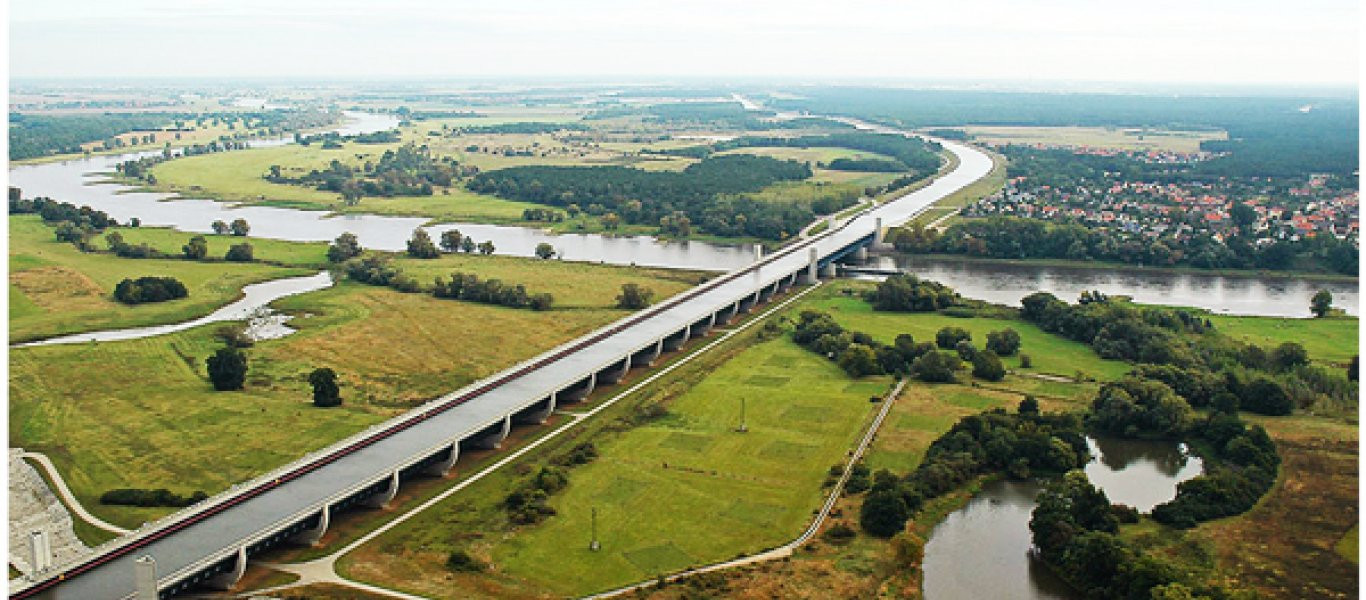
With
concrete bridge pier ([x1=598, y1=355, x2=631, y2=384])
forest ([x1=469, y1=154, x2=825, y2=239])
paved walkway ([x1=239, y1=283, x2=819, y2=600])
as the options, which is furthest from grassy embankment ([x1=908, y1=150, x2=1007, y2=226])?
paved walkway ([x1=239, y1=283, x2=819, y2=600])

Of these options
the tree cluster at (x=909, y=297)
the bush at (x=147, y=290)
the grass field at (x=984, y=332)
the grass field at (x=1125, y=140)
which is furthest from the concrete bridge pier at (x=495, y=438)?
the grass field at (x=1125, y=140)

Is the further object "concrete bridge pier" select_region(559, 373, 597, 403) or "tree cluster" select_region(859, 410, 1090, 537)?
"concrete bridge pier" select_region(559, 373, 597, 403)

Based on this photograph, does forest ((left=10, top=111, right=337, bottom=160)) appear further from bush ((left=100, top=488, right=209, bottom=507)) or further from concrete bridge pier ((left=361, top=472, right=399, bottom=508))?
concrete bridge pier ((left=361, top=472, right=399, bottom=508))

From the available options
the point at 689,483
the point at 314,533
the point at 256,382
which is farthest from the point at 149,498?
the point at 689,483

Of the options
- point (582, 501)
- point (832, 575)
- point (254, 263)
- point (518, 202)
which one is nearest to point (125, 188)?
point (518, 202)

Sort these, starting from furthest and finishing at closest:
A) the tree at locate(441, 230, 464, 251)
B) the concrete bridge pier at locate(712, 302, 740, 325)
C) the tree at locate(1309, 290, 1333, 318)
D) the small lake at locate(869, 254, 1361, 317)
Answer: the tree at locate(441, 230, 464, 251), the small lake at locate(869, 254, 1361, 317), the tree at locate(1309, 290, 1333, 318), the concrete bridge pier at locate(712, 302, 740, 325)

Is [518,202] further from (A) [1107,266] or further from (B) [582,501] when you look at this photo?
(B) [582,501]
